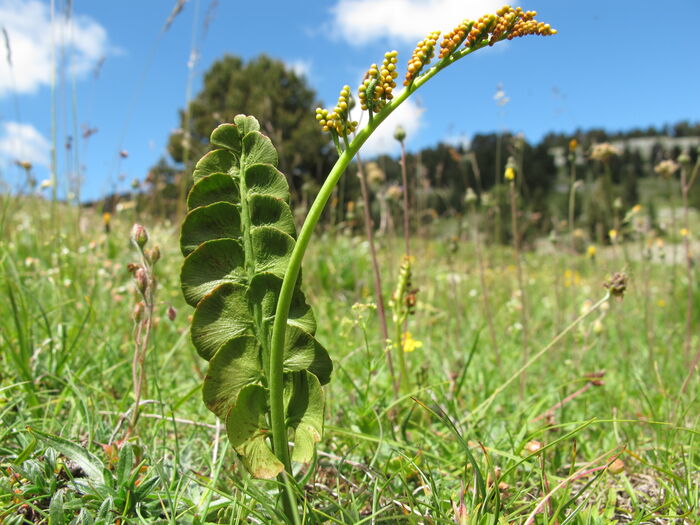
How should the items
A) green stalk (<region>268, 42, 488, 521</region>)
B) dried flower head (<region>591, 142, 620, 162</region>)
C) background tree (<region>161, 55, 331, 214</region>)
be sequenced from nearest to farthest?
green stalk (<region>268, 42, 488, 521</region>) < dried flower head (<region>591, 142, 620, 162</region>) < background tree (<region>161, 55, 331, 214</region>)

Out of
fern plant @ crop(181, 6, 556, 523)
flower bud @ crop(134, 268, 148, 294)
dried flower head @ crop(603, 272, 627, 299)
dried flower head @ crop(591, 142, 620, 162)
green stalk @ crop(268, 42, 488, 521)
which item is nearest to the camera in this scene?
green stalk @ crop(268, 42, 488, 521)

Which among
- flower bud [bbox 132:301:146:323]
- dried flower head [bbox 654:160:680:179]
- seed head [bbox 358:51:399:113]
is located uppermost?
seed head [bbox 358:51:399:113]

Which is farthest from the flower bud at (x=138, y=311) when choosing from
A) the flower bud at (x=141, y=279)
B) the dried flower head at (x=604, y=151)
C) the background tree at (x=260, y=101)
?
the background tree at (x=260, y=101)

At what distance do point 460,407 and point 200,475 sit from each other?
905mm

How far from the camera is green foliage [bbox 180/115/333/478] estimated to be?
2.68 feet

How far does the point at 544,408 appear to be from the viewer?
184cm

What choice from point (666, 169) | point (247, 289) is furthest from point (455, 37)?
point (666, 169)

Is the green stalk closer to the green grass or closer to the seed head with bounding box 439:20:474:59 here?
the seed head with bounding box 439:20:474:59

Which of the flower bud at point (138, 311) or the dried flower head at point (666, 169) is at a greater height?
the dried flower head at point (666, 169)

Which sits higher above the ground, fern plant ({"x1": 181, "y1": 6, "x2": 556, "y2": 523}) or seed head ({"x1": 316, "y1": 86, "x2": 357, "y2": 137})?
seed head ({"x1": 316, "y1": 86, "x2": 357, "y2": 137})

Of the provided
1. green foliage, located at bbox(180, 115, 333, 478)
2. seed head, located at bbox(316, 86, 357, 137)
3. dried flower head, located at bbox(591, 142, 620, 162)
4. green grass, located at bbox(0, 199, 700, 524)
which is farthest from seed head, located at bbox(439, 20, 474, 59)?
dried flower head, located at bbox(591, 142, 620, 162)

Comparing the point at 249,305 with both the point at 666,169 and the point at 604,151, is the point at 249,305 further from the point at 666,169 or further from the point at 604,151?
the point at 666,169

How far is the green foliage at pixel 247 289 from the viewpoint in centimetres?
82

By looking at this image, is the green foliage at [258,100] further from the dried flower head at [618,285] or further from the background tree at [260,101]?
the dried flower head at [618,285]
